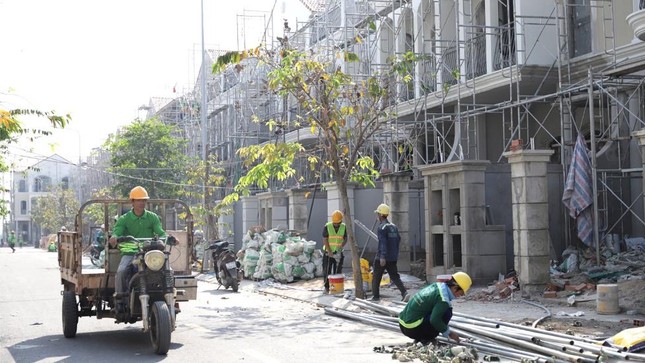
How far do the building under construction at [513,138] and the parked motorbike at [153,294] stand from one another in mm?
7358

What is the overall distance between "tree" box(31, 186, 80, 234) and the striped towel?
59.7 metres

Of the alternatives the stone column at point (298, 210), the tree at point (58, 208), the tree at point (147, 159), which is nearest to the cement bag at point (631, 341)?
the stone column at point (298, 210)

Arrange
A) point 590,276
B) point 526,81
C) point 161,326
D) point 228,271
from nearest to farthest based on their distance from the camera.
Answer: point 161,326
point 590,276
point 228,271
point 526,81

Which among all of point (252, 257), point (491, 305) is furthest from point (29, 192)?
point (491, 305)

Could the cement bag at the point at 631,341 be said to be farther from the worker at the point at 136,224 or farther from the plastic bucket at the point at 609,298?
the worker at the point at 136,224

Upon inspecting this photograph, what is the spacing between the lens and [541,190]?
605 inches

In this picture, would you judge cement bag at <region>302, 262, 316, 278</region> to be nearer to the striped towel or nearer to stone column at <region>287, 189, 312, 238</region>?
stone column at <region>287, 189, 312, 238</region>

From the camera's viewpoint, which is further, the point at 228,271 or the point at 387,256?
the point at 228,271

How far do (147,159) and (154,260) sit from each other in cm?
3045

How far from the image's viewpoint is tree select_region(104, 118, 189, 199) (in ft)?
130

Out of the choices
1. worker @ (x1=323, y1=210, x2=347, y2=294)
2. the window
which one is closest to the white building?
the window

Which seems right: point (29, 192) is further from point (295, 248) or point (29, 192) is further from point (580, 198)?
point (580, 198)

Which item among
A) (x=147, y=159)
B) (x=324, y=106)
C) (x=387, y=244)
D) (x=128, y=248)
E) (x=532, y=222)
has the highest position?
(x=147, y=159)

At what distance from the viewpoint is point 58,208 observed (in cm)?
7781
